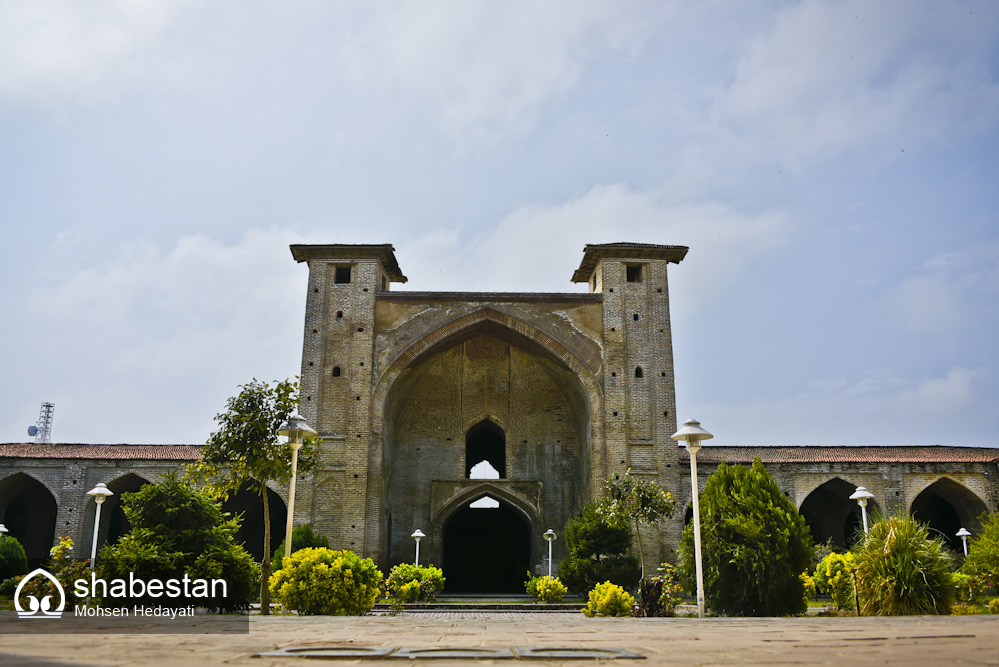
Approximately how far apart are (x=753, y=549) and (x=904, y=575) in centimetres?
292

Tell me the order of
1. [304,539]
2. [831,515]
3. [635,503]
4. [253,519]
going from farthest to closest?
[253,519] < [831,515] < [304,539] < [635,503]

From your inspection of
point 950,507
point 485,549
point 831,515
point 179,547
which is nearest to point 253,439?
point 179,547

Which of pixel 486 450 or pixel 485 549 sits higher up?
pixel 486 450

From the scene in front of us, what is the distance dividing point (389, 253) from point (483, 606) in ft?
36.1

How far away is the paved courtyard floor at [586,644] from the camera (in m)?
3.27

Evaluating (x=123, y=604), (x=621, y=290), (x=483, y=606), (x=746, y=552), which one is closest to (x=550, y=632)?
(x=123, y=604)

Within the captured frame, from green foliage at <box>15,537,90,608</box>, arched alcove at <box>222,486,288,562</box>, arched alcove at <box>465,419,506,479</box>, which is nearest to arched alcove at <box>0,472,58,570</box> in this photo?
arched alcove at <box>222,486,288,562</box>

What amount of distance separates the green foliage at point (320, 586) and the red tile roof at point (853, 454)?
15400mm

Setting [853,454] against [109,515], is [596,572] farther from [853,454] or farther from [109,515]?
[109,515]

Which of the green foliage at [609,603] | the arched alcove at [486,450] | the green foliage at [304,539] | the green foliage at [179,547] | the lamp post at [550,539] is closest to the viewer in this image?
the green foliage at [179,547]

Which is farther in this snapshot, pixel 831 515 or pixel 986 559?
pixel 831 515

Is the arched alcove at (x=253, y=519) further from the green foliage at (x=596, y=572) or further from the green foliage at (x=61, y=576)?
the green foliage at (x=61, y=576)

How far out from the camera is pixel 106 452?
2444cm

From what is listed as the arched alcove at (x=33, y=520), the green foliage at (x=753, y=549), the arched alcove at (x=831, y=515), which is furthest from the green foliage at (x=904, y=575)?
the arched alcove at (x=33, y=520)
